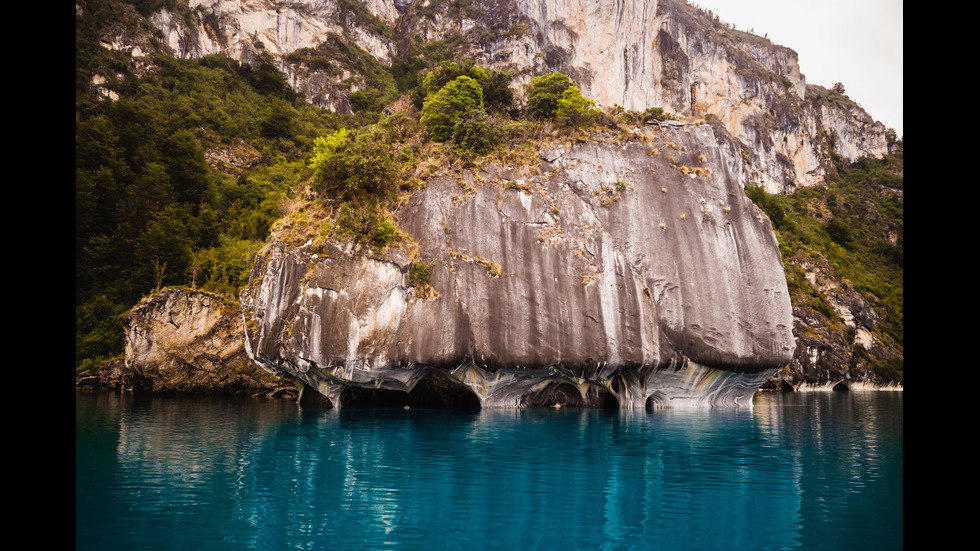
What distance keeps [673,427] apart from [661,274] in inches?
380

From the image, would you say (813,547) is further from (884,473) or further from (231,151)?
(231,151)

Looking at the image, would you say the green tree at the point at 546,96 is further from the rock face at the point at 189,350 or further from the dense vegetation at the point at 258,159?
the rock face at the point at 189,350

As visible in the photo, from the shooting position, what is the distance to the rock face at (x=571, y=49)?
68.9 m

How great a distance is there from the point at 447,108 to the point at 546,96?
586 cm

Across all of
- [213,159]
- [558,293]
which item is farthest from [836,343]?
[213,159]

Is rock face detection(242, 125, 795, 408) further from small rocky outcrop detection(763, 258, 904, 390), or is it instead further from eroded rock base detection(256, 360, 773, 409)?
small rocky outcrop detection(763, 258, 904, 390)

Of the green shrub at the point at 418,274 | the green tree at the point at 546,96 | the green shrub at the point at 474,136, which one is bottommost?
the green shrub at the point at 418,274

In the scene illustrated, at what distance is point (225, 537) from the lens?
727 cm

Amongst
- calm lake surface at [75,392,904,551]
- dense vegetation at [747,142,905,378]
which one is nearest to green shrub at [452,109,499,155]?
calm lake surface at [75,392,904,551]

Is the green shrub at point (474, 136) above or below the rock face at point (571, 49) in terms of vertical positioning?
below

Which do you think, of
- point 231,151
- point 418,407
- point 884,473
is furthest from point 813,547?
point 231,151

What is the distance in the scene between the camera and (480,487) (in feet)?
33.2

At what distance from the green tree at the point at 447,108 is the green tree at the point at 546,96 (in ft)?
10.6

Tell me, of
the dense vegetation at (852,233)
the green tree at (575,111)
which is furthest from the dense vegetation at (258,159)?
the dense vegetation at (852,233)
